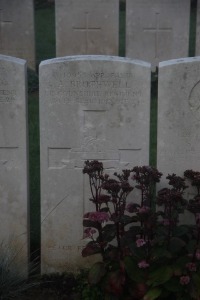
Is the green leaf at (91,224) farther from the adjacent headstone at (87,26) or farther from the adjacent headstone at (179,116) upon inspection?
the adjacent headstone at (87,26)

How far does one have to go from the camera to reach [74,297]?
4.30m

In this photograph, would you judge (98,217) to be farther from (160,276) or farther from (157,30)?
(157,30)

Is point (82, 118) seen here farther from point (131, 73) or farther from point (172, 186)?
point (172, 186)

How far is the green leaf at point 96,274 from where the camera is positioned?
3.87m

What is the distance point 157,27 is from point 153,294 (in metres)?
8.28

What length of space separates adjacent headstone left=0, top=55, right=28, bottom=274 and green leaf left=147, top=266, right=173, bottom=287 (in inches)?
43.6

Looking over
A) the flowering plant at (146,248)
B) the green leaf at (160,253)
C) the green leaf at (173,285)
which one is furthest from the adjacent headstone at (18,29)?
the green leaf at (173,285)

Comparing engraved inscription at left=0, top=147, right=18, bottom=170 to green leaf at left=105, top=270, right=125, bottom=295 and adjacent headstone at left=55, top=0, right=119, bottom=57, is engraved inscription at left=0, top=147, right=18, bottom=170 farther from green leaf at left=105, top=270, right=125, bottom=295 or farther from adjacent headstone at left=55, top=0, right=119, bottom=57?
adjacent headstone at left=55, top=0, right=119, bottom=57

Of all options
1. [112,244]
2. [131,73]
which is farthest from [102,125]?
[112,244]

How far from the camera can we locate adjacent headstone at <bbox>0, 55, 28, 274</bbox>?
4.29 metres

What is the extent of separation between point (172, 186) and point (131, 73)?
88 cm

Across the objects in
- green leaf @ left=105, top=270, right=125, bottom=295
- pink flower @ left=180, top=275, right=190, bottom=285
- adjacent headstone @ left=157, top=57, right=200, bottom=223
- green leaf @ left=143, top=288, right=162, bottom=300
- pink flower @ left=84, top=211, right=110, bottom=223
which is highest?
adjacent headstone @ left=157, top=57, right=200, bottom=223

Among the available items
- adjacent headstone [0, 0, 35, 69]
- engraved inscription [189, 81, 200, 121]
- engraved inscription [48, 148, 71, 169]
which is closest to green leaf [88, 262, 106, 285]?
engraved inscription [48, 148, 71, 169]

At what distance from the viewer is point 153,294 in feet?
12.5
